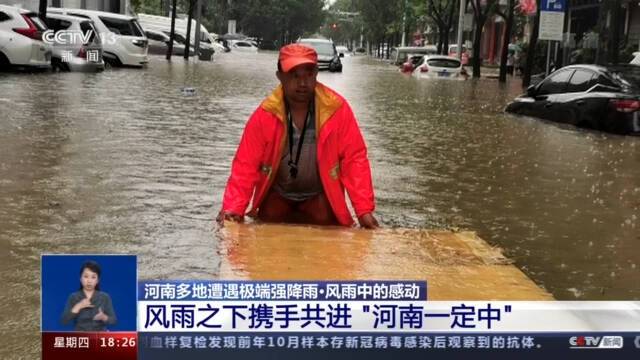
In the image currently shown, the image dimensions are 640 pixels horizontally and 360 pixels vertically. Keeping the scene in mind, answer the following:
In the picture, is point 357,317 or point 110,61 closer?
point 357,317

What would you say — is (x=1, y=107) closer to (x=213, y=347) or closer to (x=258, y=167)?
(x=258, y=167)

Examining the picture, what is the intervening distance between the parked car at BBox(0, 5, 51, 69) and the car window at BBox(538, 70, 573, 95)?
444 inches

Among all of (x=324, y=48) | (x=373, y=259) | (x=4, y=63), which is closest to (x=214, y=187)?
(x=373, y=259)

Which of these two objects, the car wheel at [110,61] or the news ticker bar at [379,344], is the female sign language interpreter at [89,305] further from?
the car wheel at [110,61]

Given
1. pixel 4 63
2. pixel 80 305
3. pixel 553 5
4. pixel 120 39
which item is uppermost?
pixel 553 5

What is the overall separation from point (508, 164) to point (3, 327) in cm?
698

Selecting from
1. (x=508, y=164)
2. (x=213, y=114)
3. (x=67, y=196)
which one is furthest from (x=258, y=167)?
(x=213, y=114)

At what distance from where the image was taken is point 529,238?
5.80 meters

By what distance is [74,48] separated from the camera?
23031 mm

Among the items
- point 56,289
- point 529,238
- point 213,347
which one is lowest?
point 529,238

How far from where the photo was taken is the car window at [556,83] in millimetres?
14002

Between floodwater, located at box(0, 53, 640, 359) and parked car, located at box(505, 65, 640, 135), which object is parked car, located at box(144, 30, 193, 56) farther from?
parked car, located at box(505, 65, 640, 135)

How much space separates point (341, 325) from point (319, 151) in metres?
2.05

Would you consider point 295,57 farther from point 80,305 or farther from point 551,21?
point 551,21
